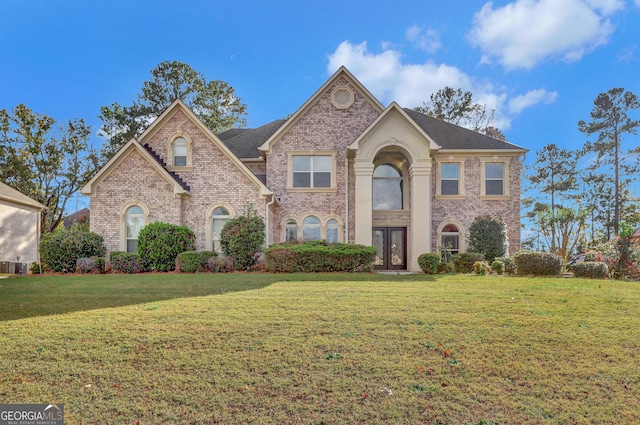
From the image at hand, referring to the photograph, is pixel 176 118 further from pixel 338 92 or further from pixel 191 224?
pixel 338 92

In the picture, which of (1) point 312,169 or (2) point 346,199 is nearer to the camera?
(2) point 346,199

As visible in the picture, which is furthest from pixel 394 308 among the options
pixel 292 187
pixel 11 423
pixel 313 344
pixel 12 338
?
pixel 292 187

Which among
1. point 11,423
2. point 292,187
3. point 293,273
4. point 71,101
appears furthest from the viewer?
point 71,101

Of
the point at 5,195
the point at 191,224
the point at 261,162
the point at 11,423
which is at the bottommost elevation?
the point at 11,423

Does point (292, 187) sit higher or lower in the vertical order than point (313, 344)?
higher

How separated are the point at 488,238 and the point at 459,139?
5.55 metres

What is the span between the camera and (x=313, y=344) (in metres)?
5.60

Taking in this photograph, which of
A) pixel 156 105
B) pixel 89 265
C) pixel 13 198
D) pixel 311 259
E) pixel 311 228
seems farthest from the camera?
pixel 156 105

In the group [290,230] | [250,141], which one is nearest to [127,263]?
[290,230]

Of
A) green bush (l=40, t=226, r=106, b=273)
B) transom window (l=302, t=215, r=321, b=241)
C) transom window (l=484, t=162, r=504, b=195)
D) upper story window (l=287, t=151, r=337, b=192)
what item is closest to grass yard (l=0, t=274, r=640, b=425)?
green bush (l=40, t=226, r=106, b=273)

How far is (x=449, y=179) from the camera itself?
19828mm

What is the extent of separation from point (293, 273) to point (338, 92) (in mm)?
10095

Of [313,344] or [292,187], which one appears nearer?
[313,344]

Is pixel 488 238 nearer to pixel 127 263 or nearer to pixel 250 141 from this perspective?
pixel 250 141
